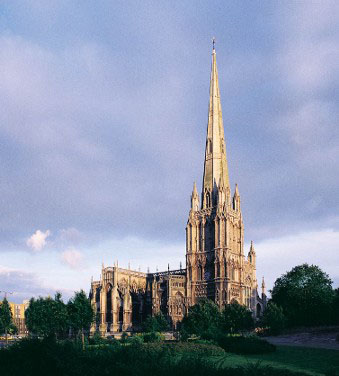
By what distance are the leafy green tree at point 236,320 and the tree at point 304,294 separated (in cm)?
877

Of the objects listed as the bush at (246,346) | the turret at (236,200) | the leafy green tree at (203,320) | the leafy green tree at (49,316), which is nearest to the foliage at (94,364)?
the bush at (246,346)

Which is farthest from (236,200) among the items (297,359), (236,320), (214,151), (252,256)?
(297,359)

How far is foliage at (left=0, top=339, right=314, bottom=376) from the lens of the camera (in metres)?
14.3

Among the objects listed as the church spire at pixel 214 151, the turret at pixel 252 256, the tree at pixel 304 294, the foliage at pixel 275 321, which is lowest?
the foliage at pixel 275 321

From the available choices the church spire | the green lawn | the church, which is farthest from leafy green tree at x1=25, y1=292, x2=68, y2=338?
the church spire

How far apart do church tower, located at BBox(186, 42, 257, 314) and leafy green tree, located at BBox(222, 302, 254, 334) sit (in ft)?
58.6

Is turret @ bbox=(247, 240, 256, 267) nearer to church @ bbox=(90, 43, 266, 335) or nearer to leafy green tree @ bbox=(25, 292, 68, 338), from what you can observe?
church @ bbox=(90, 43, 266, 335)

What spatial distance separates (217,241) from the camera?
92750mm

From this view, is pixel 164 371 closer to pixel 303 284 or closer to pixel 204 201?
pixel 303 284

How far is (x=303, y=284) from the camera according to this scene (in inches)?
3305

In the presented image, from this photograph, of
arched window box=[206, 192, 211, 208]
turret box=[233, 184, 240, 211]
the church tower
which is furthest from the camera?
turret box=[233, 184, 240, 211]

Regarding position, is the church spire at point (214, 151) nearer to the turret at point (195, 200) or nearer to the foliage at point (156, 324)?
the turret at point (195, 200)

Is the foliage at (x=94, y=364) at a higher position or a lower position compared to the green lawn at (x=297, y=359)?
higher

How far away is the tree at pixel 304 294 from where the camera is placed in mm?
71625
